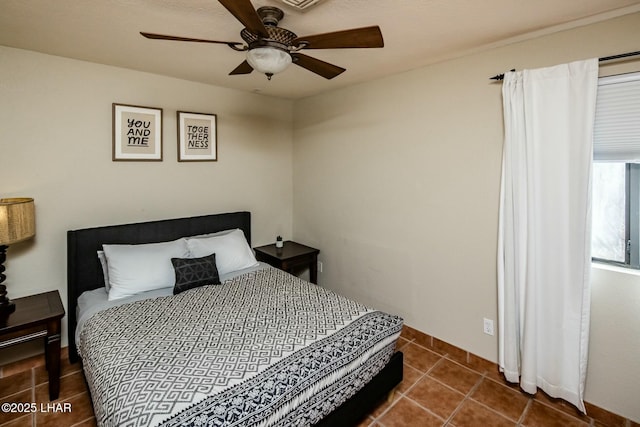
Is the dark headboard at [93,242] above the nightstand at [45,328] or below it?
above

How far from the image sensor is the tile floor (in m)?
2.11

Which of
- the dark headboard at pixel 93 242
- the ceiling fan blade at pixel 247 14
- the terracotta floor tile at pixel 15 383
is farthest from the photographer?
the dark headboard at pixel 93 242

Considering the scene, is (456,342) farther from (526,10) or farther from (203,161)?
(203,161)

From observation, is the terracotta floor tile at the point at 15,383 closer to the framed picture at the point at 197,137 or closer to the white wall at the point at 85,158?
the white wall at the point at 85,158

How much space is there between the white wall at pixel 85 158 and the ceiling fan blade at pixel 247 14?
2.02m

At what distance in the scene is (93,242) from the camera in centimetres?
277

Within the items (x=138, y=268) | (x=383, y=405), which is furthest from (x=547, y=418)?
(x=138, y=268)

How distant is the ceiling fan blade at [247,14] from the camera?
1283 mm

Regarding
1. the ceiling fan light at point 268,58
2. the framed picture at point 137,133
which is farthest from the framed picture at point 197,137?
the ceiling fan light at point 268,58

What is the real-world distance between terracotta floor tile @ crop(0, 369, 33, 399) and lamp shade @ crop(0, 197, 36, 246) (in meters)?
1.10

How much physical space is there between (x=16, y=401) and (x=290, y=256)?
2.40 metres

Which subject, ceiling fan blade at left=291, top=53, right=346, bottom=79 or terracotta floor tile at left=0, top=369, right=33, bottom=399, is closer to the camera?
ceiling fan blade at left=291, top=53, right=346, bottom=79

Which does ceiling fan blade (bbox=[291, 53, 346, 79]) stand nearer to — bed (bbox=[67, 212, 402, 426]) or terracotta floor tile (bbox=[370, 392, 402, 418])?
bed (bbox=[67, 212, 402, 426])

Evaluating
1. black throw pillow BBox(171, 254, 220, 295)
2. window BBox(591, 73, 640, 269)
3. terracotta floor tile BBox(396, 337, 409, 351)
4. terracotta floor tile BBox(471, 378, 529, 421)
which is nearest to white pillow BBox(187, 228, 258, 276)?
black throw pillow BBox(171, 254, 220, 295)
